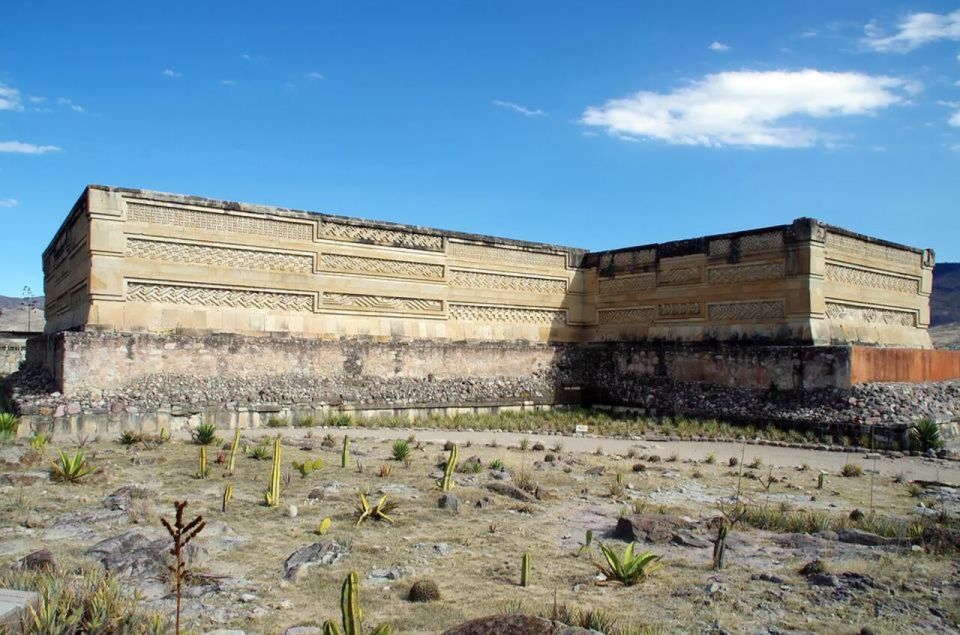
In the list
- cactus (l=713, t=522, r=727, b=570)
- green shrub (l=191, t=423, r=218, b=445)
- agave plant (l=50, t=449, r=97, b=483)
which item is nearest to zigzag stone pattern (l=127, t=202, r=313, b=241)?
green shrub (l=191, t=423, r=218, b=445)

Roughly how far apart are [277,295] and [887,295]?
12.6 m

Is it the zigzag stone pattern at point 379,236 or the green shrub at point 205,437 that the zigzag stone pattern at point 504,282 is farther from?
the green shrub at point 205,437

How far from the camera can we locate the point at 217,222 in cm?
1312

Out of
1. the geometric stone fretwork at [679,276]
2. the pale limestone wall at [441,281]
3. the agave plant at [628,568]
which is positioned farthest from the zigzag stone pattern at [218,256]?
the agave plant at [628,568]

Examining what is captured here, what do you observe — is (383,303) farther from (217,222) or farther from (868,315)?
(868,315)

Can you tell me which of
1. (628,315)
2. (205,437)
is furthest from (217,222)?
(628,315)

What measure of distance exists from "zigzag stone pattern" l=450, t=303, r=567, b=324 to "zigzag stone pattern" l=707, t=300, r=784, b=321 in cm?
390

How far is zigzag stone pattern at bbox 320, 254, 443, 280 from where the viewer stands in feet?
47.2

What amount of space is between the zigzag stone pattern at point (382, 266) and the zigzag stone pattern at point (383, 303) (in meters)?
0.51

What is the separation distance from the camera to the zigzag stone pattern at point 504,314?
16203mm

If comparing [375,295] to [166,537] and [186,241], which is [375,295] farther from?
[166,537]

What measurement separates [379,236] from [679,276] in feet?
22.1

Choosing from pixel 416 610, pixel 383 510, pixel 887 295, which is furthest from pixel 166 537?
pixel 887 295

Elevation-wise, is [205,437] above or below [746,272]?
below
